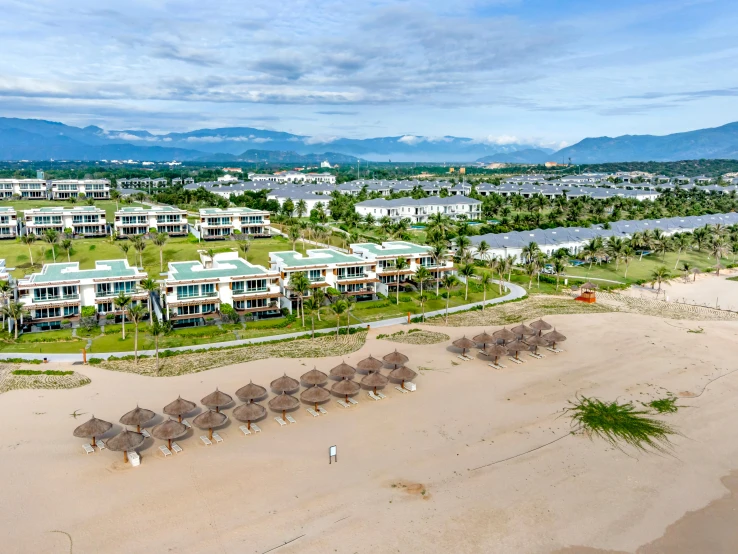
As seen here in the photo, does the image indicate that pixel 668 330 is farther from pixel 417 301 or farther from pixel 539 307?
pixel 417 301

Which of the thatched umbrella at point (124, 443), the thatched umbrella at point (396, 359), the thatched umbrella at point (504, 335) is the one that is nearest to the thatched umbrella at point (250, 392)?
the thatched umbrella at point (124, 443)

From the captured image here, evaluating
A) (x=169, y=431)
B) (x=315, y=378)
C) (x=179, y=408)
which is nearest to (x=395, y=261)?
(x=315, y=378)

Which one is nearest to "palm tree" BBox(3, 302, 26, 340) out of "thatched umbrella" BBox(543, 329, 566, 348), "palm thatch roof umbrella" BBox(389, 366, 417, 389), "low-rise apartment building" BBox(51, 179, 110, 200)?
"palm thatch roof umbrella" BBox(389, 366, 417, 389)

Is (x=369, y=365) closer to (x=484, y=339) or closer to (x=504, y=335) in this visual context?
(x=484, y=339)

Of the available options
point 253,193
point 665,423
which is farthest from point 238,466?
point 253,193

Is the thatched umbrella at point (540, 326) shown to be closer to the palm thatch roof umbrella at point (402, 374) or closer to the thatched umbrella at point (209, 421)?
the palm thatch roof umbrella at point (402, 374)

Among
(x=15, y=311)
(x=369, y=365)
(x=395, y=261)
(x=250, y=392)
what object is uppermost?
(x=395, y=261)
